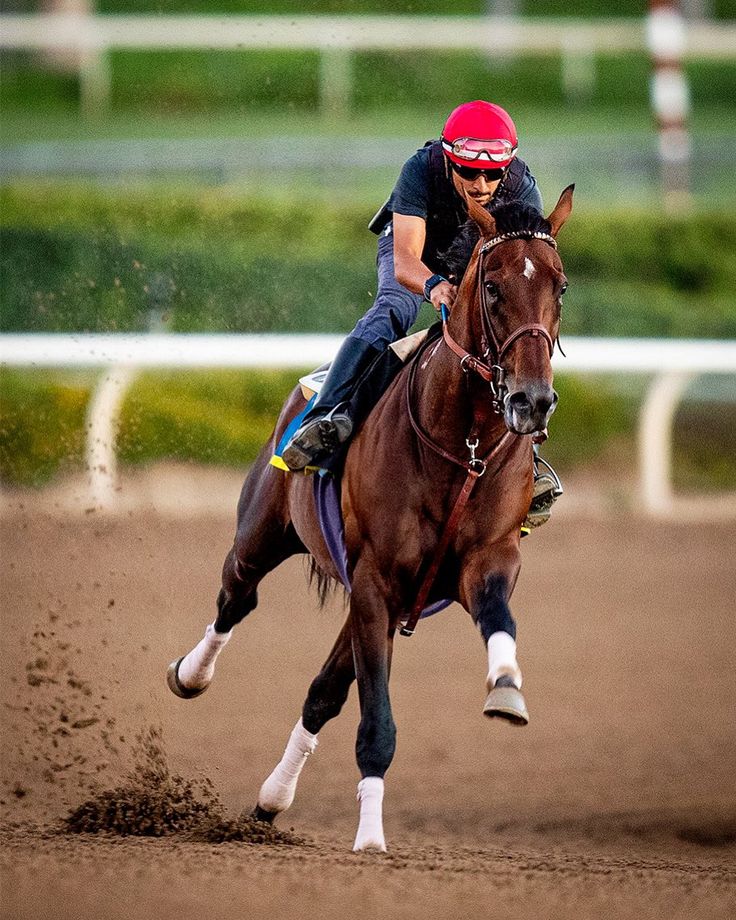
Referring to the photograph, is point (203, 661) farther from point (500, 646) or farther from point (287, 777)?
point (500, 646)

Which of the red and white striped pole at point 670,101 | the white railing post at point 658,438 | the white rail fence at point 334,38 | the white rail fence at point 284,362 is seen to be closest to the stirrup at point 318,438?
the white rail fence at point 284,362

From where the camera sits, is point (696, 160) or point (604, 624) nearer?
point (604, 624)

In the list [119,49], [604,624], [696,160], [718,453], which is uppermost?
[119,49]

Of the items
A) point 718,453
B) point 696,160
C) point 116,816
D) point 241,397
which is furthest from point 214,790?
point 696,160

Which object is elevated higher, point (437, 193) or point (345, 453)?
point (437, 193)

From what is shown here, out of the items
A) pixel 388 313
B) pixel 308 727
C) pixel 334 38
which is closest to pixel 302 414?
pixel 388 313

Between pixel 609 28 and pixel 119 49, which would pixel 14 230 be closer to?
pixel 119 49

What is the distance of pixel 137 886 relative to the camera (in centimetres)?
391

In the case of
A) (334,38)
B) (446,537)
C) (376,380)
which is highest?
(334,38)

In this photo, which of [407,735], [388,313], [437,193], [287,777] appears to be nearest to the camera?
[437,193]

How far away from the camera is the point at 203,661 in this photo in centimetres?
603

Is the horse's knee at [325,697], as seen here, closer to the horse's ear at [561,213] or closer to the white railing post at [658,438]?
the horse's ear at [561,213]

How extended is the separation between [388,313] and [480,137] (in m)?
0.72

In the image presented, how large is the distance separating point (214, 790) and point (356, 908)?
2221 millimetres
